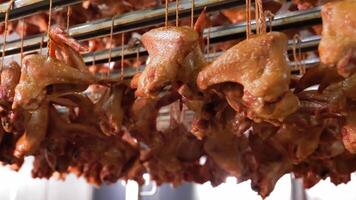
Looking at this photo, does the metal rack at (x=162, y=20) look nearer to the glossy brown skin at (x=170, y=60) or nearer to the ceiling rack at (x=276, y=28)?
the ceiling rack at (x=276, y=28)

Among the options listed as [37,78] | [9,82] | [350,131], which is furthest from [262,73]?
[9,82]

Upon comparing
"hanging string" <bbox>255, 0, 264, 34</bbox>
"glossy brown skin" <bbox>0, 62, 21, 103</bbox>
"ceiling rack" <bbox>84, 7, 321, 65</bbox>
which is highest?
"ceiling rack" <bbox>84, 7, 321, 65</bbox>

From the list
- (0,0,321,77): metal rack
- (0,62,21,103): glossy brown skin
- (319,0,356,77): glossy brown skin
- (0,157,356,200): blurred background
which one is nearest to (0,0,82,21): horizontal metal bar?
(0,0,321,77): metal rack

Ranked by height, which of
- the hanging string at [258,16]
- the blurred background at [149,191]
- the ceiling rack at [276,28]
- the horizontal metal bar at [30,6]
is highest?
the horizontal metal bar at [30,6]

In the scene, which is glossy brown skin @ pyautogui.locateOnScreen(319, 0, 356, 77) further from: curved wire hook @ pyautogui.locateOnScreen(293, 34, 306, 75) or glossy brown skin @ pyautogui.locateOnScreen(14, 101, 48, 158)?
glossy brown skin @ pyautogui.locateOnScreen(14, 101, 48, 158)

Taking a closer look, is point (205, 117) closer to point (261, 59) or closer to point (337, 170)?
point (261, 59)

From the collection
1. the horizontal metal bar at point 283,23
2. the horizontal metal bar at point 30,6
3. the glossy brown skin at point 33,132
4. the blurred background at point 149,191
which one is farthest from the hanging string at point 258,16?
the blurred background at point 149,191
